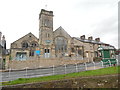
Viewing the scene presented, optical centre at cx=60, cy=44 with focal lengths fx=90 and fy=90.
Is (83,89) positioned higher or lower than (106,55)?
lower

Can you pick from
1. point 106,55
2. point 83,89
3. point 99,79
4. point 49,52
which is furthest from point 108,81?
point 49,52

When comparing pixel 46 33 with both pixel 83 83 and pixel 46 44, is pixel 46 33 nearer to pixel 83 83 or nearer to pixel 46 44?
pixel 46 44

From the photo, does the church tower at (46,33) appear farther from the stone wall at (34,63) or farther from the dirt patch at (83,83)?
the dirt patch at (83,83)

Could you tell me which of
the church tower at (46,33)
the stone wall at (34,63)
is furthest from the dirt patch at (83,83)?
the church tower at (46,33)

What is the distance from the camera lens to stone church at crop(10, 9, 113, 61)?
77.6ft

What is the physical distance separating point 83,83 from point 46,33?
21134mm

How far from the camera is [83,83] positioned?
7.95m

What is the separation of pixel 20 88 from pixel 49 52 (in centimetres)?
1885

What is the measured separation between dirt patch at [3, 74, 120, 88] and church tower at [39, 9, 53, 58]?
17.5 meters

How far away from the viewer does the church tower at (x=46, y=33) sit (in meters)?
26.0

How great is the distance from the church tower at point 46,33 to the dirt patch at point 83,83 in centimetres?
1752

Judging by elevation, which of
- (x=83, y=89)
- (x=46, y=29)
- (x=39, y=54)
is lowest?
(x=83, y=89)

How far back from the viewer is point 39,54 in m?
24.4

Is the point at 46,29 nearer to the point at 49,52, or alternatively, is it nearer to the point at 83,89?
the point at 49,52
